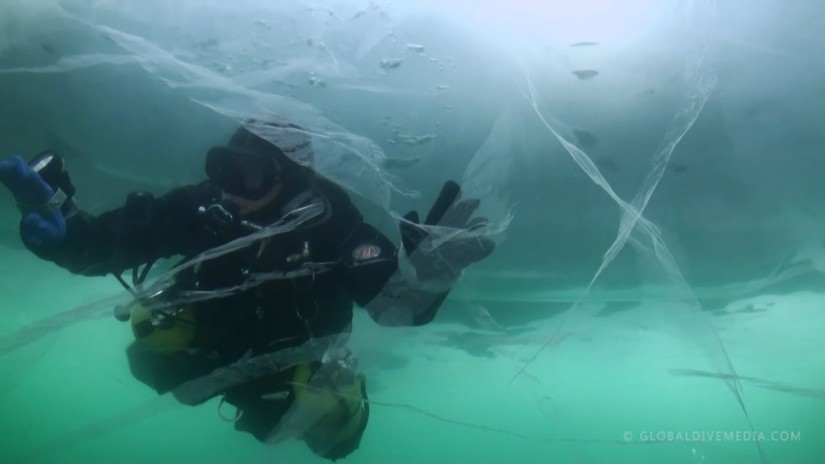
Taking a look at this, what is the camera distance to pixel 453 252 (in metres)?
3.49

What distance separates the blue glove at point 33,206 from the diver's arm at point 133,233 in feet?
0.54

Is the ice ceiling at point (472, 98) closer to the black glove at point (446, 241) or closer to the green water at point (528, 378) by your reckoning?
the black glove at point (446, 241)

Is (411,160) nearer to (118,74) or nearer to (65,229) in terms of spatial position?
(118,74)

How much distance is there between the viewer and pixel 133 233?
406 cm

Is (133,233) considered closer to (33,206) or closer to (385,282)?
(33,206)

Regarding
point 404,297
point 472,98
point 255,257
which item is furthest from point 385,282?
→ point 472,98

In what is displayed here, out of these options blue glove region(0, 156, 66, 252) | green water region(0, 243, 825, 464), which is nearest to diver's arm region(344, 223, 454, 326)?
green water region(0, 243, 825, 464)

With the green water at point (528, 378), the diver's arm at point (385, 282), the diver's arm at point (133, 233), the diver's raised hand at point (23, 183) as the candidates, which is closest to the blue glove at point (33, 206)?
the diver's raised hand at point (23, 183)

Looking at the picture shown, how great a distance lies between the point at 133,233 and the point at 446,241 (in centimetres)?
258

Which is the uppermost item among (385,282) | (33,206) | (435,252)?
(435,252)

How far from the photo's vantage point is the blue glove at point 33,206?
3199 mm

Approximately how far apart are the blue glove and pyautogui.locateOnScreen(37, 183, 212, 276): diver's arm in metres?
0.16

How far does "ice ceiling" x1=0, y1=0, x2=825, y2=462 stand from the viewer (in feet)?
16.1

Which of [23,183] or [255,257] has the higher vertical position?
[23,183]
